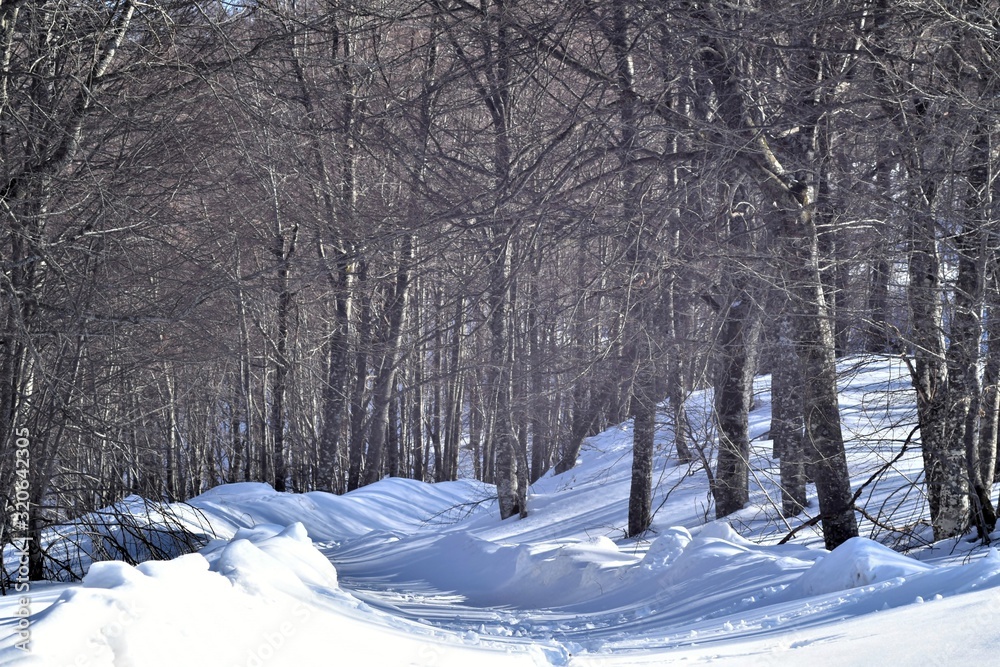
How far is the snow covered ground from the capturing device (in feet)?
10.3

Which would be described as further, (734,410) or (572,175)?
(734,410)

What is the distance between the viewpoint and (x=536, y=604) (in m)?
6.96

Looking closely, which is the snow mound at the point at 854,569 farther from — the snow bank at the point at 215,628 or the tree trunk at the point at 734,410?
the tree trunk at the point at 734,410

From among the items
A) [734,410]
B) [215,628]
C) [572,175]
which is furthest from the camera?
[734,410]

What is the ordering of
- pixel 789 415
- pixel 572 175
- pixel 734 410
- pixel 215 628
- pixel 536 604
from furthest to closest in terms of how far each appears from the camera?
pixel 734 410
pixel 789 415
pixel 572 175
pixel 536 604
pixel 215 628

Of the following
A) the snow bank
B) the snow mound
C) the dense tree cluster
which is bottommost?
the snow mound

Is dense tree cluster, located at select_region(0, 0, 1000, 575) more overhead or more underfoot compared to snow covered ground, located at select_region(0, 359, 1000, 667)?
more overhead

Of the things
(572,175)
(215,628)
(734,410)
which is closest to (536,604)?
(572,175)

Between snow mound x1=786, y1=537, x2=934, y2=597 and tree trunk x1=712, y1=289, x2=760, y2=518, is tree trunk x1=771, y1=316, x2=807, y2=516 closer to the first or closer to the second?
tree trunk x1=712, y1=289, x2=760, y2=518

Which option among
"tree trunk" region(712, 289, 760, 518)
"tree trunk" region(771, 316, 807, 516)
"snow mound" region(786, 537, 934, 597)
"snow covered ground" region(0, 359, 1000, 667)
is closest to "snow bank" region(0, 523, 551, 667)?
"snow covered ground" region(0, 359, 1000, 667)

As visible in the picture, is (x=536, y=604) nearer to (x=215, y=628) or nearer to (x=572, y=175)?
(x=572, y=175)

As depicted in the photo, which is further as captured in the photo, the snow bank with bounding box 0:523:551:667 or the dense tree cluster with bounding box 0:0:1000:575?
the dense tree cluster with bounding box 0:0:1000:575

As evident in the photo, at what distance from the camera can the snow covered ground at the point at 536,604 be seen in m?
3.13

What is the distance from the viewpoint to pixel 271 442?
21.6m
